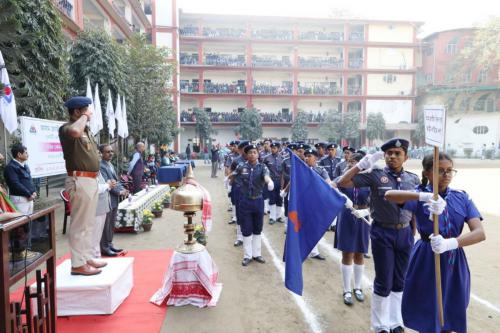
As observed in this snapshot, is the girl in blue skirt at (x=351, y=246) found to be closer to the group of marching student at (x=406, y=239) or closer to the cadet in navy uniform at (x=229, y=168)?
the group of marching student at (x=406, y=239)

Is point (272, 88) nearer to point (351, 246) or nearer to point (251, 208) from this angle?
point (251, 208)

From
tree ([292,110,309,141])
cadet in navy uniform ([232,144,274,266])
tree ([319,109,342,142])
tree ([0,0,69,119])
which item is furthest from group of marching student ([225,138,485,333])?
tree ([319,109,342,142])

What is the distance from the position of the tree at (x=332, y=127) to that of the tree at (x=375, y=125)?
3.71m

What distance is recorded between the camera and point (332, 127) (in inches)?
1395

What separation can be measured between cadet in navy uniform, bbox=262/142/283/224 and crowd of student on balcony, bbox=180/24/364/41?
31.5 metres

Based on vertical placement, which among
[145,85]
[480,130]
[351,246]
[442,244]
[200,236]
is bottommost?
[200,236]

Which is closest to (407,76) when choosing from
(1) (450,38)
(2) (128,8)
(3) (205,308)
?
(1) (450,38)

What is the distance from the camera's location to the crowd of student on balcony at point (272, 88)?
3762 centimetres

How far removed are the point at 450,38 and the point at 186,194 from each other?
47.6 m

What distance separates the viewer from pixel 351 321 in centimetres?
407

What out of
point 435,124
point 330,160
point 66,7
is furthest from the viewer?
point 66,7

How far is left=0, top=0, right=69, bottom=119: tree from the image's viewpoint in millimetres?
7652

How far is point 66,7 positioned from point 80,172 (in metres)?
13.4

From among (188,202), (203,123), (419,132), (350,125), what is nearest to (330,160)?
(188,202)
